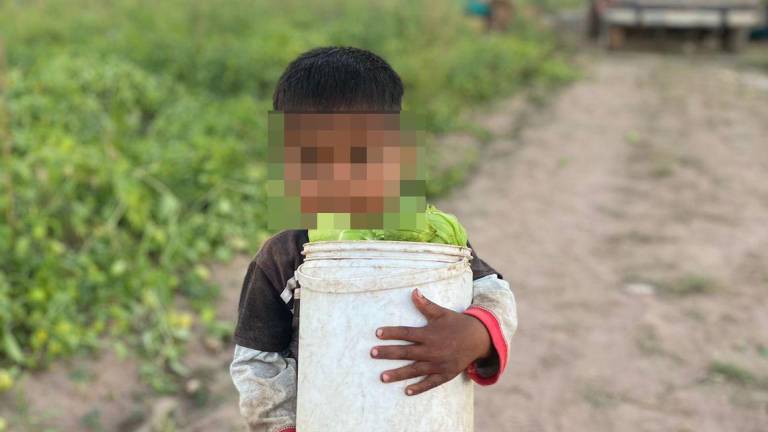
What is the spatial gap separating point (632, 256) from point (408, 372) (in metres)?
3.81

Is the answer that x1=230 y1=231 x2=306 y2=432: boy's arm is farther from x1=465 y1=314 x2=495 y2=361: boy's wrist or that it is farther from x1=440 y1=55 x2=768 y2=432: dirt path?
x1=440 y1=55 x2=768 y2=432: dirt path

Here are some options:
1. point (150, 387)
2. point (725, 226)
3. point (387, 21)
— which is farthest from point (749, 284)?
point (387, 21)

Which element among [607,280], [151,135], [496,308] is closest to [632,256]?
[607,280]

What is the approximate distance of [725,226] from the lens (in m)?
5.48

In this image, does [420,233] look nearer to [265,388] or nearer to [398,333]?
[398,333]

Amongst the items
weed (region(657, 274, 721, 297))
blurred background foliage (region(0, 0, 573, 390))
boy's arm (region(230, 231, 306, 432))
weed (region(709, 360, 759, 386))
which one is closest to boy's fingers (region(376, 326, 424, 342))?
boy's arm (region(230, 231, 306, 432))

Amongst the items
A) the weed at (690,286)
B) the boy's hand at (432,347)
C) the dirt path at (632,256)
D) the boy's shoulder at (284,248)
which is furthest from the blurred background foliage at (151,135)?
the weed at (690,286)

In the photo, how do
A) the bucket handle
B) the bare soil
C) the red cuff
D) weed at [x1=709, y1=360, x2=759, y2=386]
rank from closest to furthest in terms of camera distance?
the bucket handle → the red cuff → the bare soil → weed at [x1=709, y1=360, x2=759, y2=386]

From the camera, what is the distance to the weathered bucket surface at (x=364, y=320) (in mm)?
1450

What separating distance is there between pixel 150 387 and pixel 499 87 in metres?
5.26

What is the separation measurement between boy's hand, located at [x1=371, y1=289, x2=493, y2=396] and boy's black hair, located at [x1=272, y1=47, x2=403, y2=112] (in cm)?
34

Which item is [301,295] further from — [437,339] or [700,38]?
[700,38]

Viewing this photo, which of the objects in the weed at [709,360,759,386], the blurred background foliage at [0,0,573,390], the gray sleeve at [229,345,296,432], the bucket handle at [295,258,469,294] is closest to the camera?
the bucket handle at [295,258,469,294]

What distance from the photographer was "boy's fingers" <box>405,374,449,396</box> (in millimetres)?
1479
